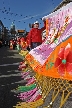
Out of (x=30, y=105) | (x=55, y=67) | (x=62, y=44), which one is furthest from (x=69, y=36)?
(x=30, y=105)

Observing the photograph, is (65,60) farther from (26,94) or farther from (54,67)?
(26,94)

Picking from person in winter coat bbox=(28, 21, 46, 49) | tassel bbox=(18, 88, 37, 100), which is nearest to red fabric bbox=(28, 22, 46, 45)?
person in winter coat bbox=(28, 21, 46, 49)

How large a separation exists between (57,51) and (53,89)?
3.17 ft

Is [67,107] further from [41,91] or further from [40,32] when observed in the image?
[40,32]

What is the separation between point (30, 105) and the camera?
161 inches

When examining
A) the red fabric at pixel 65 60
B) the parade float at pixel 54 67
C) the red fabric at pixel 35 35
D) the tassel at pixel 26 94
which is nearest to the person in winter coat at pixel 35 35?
the red fabric at pixel 35 35

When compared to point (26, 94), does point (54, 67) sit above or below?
above

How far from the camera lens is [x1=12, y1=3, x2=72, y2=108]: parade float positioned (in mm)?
3279

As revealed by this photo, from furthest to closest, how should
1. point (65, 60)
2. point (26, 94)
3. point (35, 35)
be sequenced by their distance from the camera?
point (35, 35)
point (26, 94)
point (65, 60)

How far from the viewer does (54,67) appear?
333 cm

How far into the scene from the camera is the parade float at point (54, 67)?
3.28m

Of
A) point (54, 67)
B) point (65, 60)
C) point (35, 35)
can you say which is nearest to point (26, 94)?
point (54, 67)

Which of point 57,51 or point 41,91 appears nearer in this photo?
point 57,51

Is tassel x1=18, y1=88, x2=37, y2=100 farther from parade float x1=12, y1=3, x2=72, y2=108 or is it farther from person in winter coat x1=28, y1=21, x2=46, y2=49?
person in winter coat x1=28, y1=21, x2=46, y2=49
